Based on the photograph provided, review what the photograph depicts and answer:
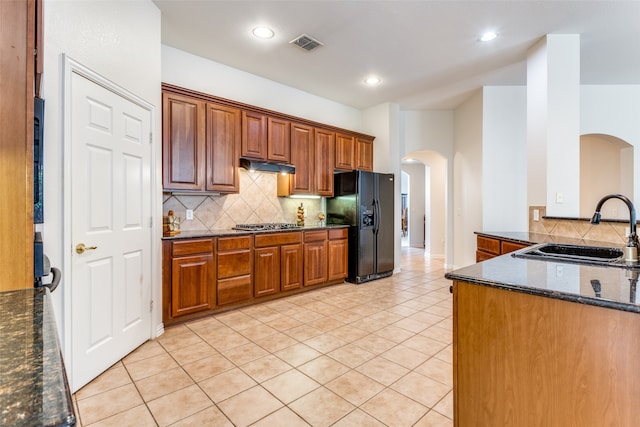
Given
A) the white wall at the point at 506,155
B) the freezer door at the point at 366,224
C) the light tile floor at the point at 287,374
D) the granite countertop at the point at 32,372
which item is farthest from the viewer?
the white wall at the point at 506,155

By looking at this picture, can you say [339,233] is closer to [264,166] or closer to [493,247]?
[264,166]

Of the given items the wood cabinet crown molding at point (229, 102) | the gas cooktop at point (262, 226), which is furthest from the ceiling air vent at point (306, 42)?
the gas cooktop at point (262, 226)

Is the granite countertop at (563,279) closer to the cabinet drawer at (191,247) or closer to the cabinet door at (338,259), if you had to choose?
the cabinet drawer at (191,247)

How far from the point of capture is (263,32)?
3.10m

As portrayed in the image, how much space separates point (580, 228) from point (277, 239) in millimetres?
3015

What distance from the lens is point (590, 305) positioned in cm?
100

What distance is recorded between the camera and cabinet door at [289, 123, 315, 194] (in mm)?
4168

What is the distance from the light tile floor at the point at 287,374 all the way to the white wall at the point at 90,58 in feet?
1.46

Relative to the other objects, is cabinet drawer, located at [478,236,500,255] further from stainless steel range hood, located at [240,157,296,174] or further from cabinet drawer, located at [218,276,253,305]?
cabinet drawer, located at [218,276,253,305]


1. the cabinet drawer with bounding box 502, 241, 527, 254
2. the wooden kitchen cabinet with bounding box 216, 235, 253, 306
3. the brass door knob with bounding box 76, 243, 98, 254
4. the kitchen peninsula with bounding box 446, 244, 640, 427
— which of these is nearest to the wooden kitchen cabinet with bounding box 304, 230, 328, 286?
the wooden kitchen cabinet with bounding box 216, 235, 253, 306

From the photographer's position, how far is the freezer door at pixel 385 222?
479cm

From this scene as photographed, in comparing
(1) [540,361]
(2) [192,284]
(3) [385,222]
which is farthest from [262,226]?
(1) [540,361]

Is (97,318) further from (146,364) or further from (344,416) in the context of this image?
(344,416)

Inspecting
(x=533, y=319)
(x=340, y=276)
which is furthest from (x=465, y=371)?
(x=340, y=276)
